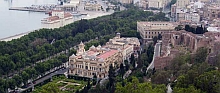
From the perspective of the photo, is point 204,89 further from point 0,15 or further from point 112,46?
point 0,15

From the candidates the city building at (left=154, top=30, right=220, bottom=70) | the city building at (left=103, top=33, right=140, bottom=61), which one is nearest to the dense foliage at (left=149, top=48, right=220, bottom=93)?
the city building at (left=154, top=30, right=220, bottom=70)

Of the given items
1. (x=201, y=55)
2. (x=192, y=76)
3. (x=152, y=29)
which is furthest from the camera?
(x=152, y=29)

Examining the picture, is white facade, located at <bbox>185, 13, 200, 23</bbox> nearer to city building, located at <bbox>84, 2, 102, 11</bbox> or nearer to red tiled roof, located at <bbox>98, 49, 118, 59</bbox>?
red tiled roof, located at <bbox>98, 49, 118, 59</bbox>

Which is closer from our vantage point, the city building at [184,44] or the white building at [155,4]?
the city building at [184,44]

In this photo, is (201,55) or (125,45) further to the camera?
(125,45)

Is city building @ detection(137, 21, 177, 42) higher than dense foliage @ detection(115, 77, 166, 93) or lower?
higher

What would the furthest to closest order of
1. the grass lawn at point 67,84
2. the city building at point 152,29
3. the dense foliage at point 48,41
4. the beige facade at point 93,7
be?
the beige facade at point 93,7, the city building at point 152,29, the dense foliage at point 48,41, the grass lawn at point 67,84

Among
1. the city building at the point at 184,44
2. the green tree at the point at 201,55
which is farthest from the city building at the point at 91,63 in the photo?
the green tree at the point at 201,55

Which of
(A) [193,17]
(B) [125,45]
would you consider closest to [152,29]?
(B) [125,45]

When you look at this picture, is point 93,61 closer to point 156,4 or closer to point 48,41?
point 48,41

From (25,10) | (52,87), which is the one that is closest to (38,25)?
(25,10)

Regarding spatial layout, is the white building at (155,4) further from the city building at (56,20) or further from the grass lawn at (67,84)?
the grass lawn at (67,84)
